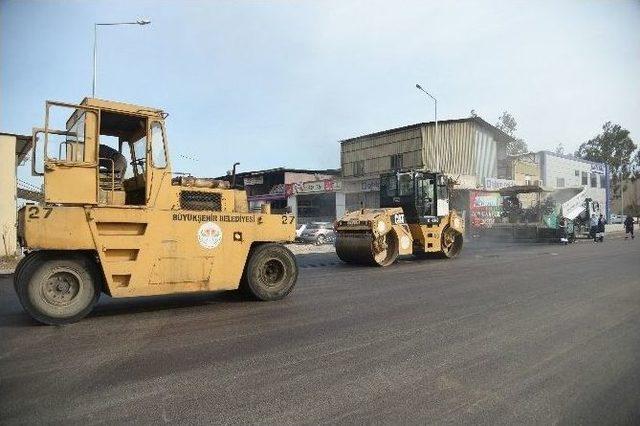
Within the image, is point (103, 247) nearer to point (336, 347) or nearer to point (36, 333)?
point (36, 333)

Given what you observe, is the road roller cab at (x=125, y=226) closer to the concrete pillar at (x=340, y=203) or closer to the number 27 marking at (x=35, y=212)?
the number 27 marking at (x=35, y=212)

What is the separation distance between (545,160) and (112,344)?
1723 inches

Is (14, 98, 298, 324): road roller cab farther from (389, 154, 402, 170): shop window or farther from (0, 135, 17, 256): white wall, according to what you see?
(389, 154, 402, 170): shop window

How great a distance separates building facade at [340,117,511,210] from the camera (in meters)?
32.7

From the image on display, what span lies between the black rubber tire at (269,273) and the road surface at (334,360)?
0.74 ft

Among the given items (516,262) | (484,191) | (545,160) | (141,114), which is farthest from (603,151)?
(141,114)

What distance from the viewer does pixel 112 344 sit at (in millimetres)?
4777

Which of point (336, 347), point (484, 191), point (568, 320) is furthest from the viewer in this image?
point (484, 191)

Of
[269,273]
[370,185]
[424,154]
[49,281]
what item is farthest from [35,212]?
[424,154]

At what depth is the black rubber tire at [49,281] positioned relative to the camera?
5.55 meters

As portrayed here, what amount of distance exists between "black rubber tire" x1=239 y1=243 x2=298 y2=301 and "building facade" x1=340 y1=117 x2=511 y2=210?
25068mm

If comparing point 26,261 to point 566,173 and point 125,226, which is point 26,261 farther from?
point 566,173

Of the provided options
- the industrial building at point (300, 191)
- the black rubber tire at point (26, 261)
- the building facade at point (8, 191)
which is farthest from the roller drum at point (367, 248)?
the industrial building at point (300, 191)

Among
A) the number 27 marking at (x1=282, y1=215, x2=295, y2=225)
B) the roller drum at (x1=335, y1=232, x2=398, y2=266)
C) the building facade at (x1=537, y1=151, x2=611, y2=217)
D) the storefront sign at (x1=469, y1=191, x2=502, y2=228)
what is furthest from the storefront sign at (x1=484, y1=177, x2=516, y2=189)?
the number 27 marking at (x1=282, y1=215, x2=295, y2=225)
